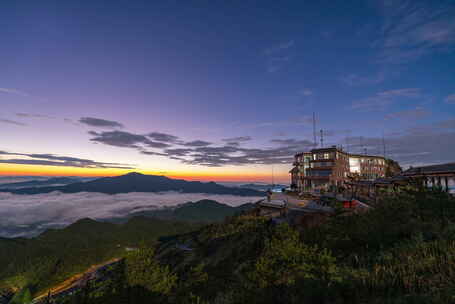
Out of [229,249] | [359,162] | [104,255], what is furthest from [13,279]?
[359,162]

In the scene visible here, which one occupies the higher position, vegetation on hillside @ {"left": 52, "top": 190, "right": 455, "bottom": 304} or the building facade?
the building facade

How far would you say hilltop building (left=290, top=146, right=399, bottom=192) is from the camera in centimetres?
6344

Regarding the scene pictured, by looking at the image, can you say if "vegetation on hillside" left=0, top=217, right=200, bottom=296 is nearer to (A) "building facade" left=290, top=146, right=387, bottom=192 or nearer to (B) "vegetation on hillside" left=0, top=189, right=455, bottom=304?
(A) "building facade" left=290, top=146, right=387, bottom=192

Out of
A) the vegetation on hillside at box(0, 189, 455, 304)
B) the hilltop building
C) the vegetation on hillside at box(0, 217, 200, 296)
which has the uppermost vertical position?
the hilltop building

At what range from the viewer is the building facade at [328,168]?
6341cm

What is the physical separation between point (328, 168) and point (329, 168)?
0.94ft

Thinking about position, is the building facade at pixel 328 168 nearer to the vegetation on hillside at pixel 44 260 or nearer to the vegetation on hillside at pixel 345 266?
the vegetation on hillside at pixel 345 266

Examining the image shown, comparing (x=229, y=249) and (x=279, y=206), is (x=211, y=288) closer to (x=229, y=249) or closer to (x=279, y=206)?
(x=229, y=249)

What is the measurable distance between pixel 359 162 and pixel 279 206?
63.9 meters

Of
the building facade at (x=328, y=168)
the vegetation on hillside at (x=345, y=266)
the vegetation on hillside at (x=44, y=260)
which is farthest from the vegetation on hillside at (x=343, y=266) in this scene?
the vegetation on hillside at (x=44, y=260)

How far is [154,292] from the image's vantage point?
15.6m

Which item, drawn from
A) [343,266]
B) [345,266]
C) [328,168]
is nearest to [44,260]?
[328,168]

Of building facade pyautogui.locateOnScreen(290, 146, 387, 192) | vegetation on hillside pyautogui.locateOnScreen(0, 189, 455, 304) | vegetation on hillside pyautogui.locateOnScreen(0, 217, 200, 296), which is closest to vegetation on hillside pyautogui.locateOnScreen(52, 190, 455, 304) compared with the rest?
vegetation on hillside pyautogui.locateOnScreen(0, 189, 455, 304)

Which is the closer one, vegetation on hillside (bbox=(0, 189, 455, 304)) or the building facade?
vegetation on hillside (bbox=(0, 189, 455, 304))
